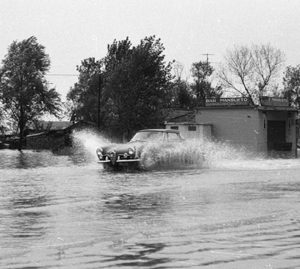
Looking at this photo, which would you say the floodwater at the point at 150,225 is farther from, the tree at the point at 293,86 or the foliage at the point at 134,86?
the tree at the point at 293,86

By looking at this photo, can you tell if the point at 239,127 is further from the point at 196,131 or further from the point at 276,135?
the point at 276,135

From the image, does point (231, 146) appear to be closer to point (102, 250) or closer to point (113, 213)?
point (113, 213)

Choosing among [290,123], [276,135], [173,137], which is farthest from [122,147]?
[290,123]

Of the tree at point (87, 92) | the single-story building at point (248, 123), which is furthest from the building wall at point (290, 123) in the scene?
the tree at point (87, 92)

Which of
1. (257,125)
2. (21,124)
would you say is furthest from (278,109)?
(21,124)

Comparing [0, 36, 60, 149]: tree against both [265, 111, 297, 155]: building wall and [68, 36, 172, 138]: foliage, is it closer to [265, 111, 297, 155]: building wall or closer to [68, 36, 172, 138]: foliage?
[68, 36, 172, 138]: foliage

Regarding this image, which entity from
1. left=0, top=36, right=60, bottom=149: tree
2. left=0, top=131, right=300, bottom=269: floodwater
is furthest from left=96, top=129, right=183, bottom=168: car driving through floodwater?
left=0, top=36, right=60, bottom=149: tree

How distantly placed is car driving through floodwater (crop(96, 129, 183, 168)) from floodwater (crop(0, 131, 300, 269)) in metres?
6.25

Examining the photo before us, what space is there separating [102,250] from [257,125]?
145ft

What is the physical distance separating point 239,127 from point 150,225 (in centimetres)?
4224

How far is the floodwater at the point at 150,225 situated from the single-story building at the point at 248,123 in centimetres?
3315

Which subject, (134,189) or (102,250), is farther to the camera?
(134,189)

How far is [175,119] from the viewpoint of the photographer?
219 ft

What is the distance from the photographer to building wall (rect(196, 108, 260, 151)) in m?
51.1
